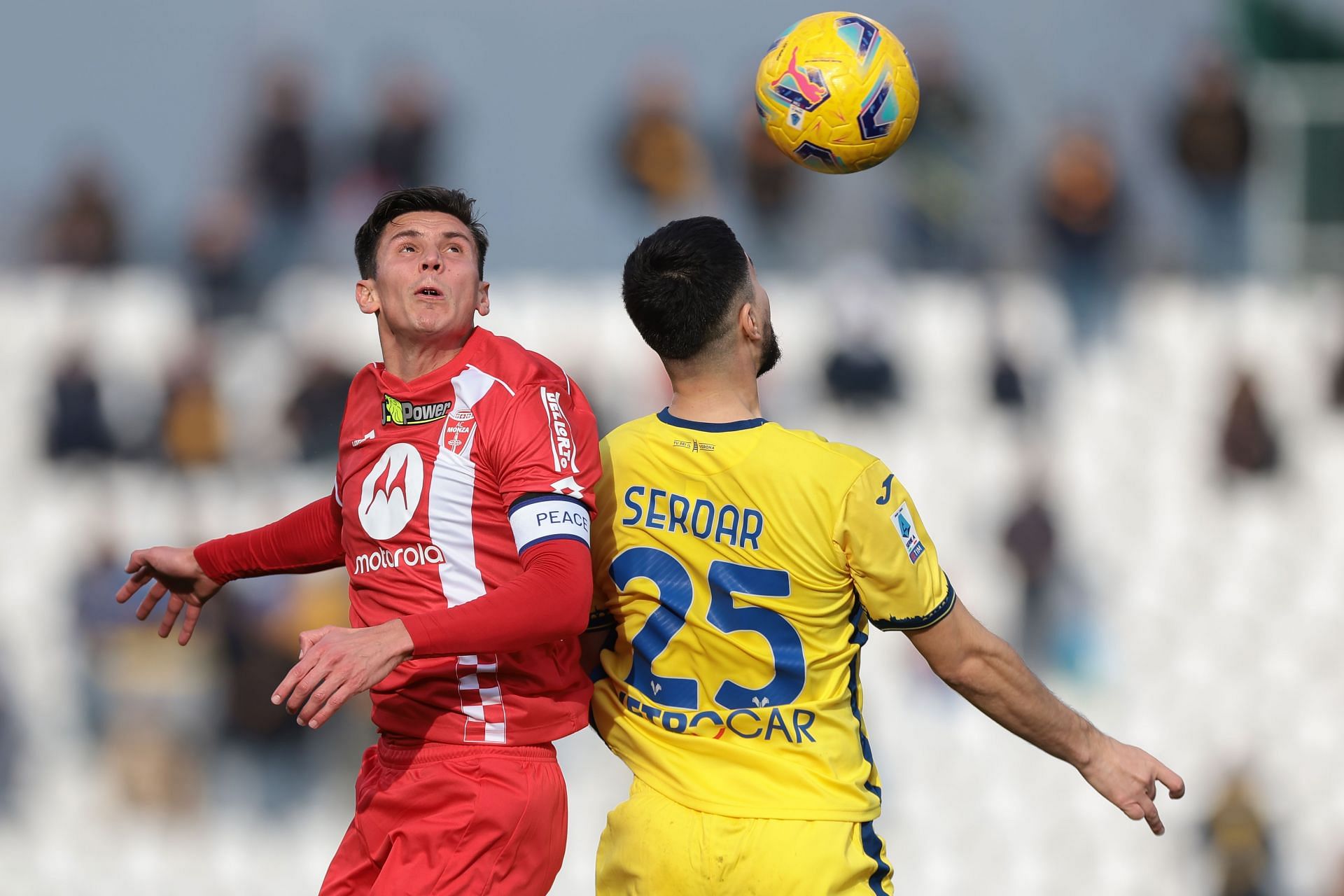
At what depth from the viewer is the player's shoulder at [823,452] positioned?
3426 millimetres

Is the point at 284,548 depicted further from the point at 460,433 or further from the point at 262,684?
the point at 262,684

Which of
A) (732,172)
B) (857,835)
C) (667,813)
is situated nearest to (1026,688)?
(857,835)

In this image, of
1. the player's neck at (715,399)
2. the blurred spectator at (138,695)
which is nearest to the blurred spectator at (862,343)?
the blurred spectator at (138,695)

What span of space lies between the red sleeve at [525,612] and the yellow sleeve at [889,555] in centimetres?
57

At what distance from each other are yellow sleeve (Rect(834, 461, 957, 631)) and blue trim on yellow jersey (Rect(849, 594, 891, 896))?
93 mm

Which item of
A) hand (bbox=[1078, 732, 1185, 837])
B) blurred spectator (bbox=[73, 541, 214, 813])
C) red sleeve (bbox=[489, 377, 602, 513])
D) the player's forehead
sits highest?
the player's forehead

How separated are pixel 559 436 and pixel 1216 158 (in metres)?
8.67

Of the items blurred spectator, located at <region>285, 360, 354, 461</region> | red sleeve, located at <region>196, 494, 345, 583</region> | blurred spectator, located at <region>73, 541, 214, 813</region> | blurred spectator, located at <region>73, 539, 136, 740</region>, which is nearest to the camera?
red sleeve, located at <region>196, 494, 345, 583</region>

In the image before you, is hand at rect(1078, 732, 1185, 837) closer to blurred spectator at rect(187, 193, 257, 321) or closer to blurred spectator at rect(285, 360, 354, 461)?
blurred spectator at rect(285, 360, 354, 461)

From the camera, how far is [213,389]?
33.9ft

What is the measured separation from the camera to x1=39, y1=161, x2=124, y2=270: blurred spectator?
34.5ft

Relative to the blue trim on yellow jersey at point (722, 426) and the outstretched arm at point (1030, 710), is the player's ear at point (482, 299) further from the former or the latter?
the outstretched arm at point (1030, 710)

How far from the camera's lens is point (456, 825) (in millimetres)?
3422

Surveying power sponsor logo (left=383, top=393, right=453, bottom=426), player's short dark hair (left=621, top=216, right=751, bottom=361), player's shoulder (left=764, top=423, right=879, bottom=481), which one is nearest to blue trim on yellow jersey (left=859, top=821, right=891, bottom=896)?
player's shoulder (left=764, top=423, right=879, bottom=481)
